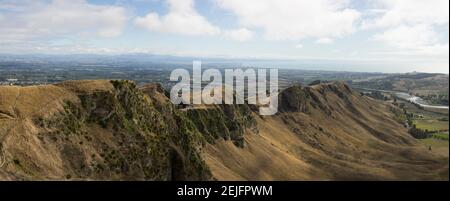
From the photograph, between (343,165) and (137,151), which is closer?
(137,151)

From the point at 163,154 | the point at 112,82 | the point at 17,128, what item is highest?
the point at 112,82

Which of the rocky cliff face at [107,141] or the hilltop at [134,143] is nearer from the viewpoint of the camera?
the rocky cliff face at [107,141]

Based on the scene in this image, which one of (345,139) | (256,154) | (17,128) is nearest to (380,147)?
(345,139)

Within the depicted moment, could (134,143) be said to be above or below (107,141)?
below

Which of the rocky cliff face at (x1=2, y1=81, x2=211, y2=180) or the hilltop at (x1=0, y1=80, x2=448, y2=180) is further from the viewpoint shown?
the hilltop at (x1=0, y1=80, x2=448, y2=180)

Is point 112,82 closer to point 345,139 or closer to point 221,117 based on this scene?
point 221,117

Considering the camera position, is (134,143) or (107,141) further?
(134,143)

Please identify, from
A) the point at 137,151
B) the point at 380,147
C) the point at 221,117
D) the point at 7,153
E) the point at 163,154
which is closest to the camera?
the point at 7,153
